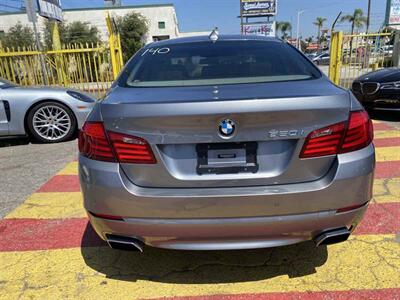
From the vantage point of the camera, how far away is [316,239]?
7.16ft

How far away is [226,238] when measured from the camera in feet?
6.97

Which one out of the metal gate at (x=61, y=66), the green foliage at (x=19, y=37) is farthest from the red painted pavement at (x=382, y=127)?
the green foliage at (x=19, y=37)

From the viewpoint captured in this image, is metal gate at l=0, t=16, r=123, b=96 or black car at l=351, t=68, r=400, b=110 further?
metal gate at l=0, t=16, r=123, b=96

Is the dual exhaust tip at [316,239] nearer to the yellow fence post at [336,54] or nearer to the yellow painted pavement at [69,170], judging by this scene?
the yellow painted pavement at [69,170]

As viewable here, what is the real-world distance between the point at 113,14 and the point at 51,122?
39.7 m

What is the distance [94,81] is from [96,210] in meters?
12.3

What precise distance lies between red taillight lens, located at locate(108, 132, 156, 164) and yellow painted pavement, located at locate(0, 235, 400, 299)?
3.17 ft

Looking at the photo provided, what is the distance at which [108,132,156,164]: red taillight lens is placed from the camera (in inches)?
80.3

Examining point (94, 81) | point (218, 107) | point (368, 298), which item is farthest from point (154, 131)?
point (94, 81)

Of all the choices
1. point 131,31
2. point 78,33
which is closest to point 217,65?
point 78,33

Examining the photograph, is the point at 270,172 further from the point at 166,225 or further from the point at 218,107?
the point at 166,225

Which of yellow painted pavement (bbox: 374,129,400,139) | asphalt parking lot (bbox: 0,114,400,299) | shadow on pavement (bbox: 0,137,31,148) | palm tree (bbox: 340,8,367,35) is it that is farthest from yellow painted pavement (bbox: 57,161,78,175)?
palm tree (bbox: 340,8,367,35)

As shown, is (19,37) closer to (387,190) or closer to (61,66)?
(61,66)

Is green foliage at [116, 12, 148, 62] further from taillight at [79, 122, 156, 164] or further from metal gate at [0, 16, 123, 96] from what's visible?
taillight at [79, 122, 156, 164]
